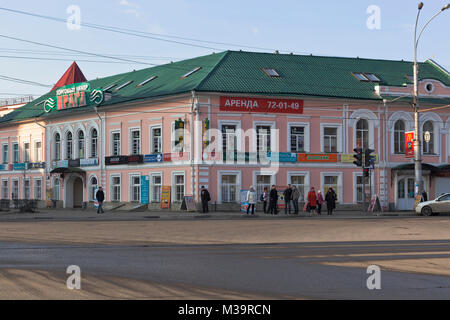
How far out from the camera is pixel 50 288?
31.4 ft

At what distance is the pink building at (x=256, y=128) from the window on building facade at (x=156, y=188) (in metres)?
0.07

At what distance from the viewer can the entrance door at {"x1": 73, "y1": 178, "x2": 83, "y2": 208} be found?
51656 millimetres

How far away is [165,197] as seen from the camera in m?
42.7

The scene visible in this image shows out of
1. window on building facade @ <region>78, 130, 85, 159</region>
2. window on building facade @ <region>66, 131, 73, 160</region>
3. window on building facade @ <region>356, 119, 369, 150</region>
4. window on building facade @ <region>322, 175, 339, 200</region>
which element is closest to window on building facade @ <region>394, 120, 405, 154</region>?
window on building facade @ <region>356, 119, 369, 150</region>

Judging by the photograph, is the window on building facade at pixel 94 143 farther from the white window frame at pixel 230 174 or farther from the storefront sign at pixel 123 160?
the white window frame at pixel 230 174

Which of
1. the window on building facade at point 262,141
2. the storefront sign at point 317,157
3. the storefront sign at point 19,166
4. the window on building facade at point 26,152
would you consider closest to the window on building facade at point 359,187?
the storefront sign at point 317,157

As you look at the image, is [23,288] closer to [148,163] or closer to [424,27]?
[424,27]

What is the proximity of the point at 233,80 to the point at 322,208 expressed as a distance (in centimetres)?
1027

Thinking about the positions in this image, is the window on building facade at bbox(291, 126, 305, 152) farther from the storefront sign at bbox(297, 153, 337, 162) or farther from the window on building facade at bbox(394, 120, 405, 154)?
the window on building facade at bbox(394, 120, 405, 154)

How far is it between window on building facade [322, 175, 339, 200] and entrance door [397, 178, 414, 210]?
4.55 meters

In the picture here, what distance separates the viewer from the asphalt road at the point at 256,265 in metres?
9.84

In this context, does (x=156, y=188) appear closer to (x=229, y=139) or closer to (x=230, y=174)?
(x=230, y=174)

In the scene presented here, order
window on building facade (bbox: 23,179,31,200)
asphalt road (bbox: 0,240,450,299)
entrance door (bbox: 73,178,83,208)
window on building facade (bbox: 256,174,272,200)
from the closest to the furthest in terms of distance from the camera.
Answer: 1. asphalt road (bbox: 0,240,450,299)
2. window on building facade (bbox: 256,174,272,200)
3. entrance door (bbox: 73,178,83,208)
4. window on building facade (bbox: 23,179,31,200)
